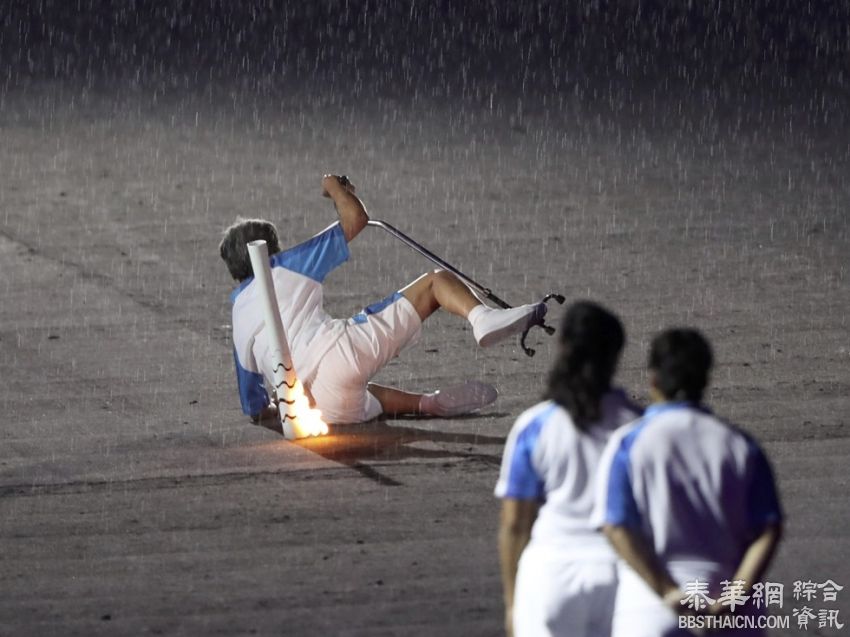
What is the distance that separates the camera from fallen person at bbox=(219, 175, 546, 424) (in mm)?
9055

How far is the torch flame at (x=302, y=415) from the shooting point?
8938mm

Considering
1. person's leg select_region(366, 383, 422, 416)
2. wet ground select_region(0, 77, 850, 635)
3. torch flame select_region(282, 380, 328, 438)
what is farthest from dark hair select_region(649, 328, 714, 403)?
person's leg select_region(366, 383, 422, 416)

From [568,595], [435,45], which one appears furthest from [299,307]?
[435,45]

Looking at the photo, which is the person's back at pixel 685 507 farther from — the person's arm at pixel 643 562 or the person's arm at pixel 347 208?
the person's arm at pixel 347 208

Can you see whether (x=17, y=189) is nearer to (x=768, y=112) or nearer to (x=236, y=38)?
(x=236, y=38)

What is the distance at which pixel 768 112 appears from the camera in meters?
16.9

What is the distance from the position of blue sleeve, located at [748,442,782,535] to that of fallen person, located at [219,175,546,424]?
176 inches

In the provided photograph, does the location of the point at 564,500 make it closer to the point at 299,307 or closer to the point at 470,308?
the point at 470,308

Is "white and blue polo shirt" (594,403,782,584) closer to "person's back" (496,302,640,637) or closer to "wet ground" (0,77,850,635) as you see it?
"person's back" (496,302,640,637)

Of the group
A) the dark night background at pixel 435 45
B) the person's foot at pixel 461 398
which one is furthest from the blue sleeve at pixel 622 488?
the dark night background at pixel 435 45

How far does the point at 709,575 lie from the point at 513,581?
592 millimetres

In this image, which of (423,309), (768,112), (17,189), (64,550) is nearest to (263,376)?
(423,309)

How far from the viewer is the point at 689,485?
14.6 ft

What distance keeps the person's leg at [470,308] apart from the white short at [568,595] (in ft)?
13.2
